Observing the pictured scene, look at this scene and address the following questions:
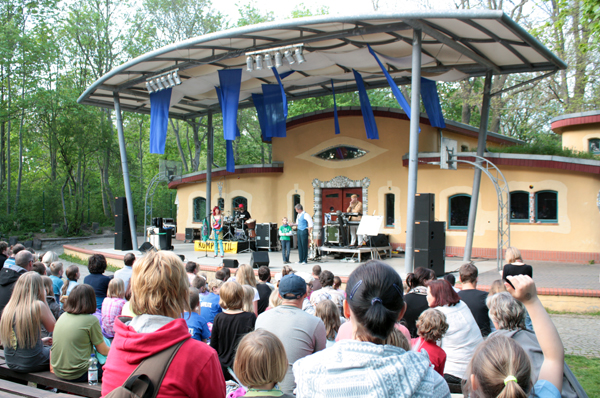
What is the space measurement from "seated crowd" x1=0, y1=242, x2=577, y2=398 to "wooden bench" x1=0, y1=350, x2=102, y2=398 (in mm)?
60

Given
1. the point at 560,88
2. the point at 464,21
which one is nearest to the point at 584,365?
the point at 464,21

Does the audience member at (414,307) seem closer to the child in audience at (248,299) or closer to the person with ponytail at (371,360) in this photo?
the child in audience at (248,299)

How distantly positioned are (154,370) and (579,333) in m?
7.24

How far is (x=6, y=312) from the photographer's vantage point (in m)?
3.71

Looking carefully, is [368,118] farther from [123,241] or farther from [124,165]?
[123,241]

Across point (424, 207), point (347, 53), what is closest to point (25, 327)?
point (424, 207)

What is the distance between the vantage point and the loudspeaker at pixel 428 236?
998 centimetres

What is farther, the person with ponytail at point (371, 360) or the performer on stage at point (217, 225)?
the performer on stage at point (217, 225)

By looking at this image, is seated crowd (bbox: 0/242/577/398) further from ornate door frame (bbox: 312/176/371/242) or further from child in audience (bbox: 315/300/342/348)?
ornate door frame (bbox: 312/176/371/242)

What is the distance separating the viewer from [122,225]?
16.1 meters

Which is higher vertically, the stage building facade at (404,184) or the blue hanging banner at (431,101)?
the blue hanging banner at (431,101)

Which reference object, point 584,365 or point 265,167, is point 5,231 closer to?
point 265,167

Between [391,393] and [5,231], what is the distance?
2621 cm

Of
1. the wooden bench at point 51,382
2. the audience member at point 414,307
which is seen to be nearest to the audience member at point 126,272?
the wooden bench at point 51,382
